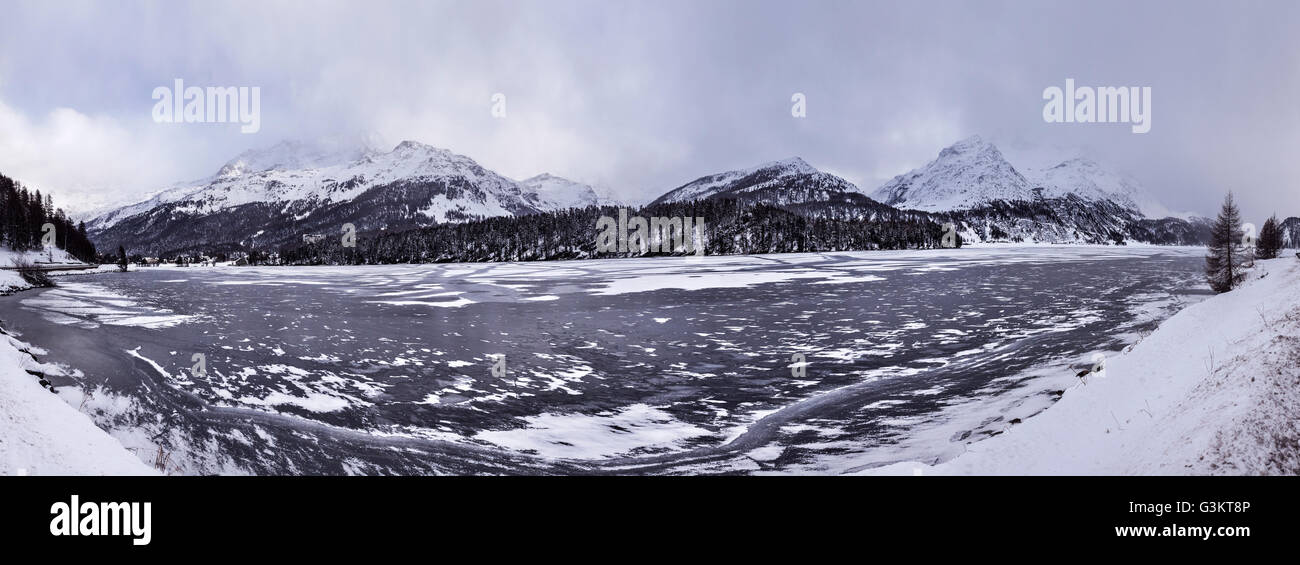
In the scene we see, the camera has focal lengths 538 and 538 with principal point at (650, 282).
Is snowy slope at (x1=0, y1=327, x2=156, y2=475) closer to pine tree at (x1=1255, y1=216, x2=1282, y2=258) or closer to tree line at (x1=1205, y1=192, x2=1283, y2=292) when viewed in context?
tree line at (x1=1205, y1=192, x2=1283, y2=292)

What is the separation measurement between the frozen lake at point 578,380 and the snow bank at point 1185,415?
2446 millimetres

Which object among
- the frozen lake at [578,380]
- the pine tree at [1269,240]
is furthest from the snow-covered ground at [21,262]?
the pine tree at [1269,240]

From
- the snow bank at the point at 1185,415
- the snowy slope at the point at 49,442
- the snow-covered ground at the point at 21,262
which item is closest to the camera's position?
the snow bank at the point at 1185,415

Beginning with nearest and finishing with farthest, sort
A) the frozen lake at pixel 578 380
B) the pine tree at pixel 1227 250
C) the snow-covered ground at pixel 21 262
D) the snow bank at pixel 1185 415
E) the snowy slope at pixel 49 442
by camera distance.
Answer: the snow bank at pixel 1185 415, the snowy slope at pixel 49 442, the frozen lake at pixel 578 380, the pine tree at pixel 1227 250, the snow-covered ground at pixel 21 262

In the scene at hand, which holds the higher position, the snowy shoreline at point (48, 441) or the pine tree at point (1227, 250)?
the pine tree at point (1227, 250)

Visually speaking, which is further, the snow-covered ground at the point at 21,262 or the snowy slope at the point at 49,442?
the snow-covered ground at the point at 21,262

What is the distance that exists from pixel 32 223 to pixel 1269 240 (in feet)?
586

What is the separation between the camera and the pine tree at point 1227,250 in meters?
35.5

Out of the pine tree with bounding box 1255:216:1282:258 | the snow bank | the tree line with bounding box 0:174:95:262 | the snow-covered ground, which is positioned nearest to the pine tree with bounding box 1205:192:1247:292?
the pine tree with bounding box 1255:216:1282:258

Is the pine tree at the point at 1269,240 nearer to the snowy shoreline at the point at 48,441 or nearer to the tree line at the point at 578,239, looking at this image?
the snowy shoreline at the point at 48,441

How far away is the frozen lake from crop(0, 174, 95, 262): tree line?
8827 centimetres
